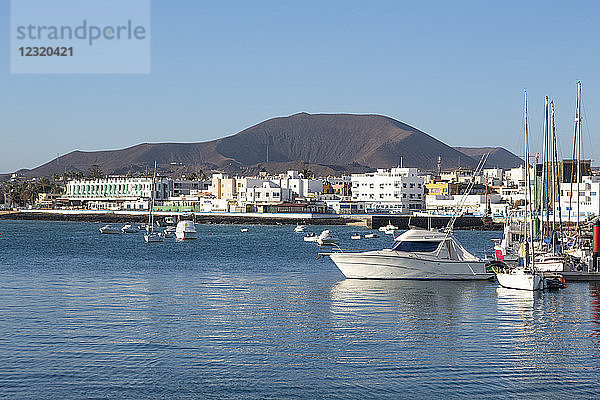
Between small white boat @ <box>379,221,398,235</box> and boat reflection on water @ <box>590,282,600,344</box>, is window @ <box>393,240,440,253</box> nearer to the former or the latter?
boat reflection on water @ <box>590,282,600,344</box>

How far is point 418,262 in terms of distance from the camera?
44.5 meters

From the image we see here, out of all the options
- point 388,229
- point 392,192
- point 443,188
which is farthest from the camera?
point 443,188

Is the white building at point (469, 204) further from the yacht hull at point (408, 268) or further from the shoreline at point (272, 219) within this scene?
the yacht hull at point (408, 268)

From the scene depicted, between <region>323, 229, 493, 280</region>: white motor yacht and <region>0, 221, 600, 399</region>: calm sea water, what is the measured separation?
1.13 m

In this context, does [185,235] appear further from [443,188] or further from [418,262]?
[443,188]

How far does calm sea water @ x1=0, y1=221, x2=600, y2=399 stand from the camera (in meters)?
22.0

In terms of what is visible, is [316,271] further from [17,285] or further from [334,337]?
[334,337]

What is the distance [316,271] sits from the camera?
5475 centimetres

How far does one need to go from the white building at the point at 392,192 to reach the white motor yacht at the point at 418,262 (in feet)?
416

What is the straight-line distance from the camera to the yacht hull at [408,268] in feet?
146

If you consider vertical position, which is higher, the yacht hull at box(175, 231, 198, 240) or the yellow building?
the yellow building

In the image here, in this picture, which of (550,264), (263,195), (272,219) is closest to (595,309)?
(550,264)

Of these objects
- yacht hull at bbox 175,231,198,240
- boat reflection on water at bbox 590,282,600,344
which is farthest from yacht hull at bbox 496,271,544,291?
yacht hull at bbox 175,231,198,240

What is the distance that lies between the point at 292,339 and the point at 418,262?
17.5 m
